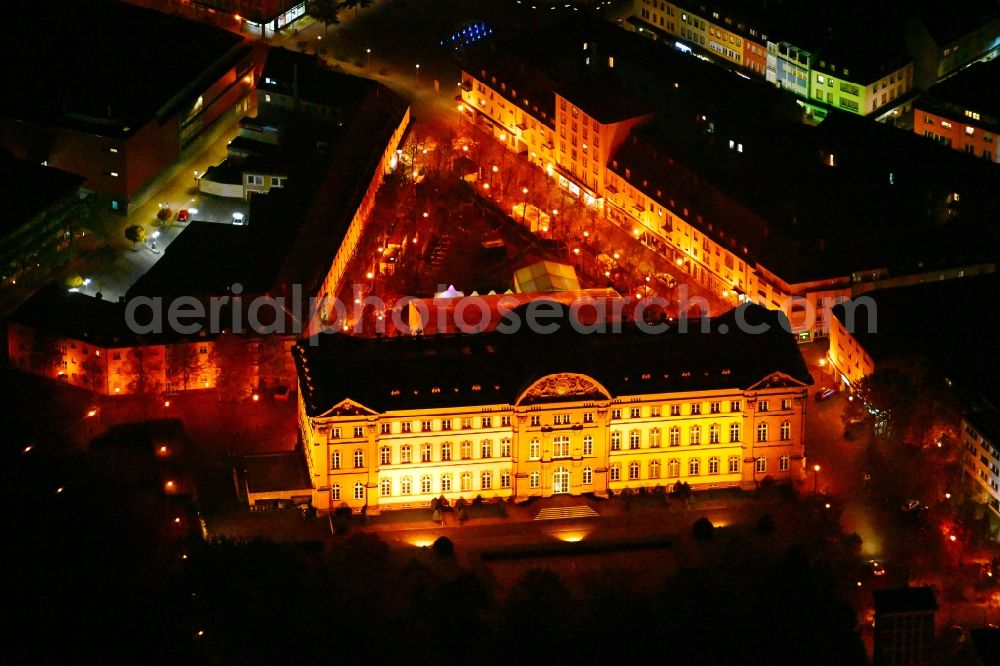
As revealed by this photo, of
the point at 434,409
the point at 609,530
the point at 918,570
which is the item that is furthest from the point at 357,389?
the point at 918,570

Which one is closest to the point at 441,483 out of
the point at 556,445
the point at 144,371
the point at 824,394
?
the point at 556,445

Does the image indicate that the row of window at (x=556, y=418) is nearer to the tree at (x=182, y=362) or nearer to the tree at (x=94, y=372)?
the tree at (x=182, y=362)

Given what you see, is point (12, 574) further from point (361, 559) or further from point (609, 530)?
point (609, 530)

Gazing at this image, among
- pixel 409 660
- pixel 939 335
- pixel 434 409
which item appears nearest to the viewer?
pixel 409 660

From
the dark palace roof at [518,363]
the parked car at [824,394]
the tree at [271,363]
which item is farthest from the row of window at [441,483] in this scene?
the parked car at [824,394]

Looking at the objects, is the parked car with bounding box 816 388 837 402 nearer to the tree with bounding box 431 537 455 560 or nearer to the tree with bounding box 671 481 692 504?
the tree with bounding box 671 481 692 504

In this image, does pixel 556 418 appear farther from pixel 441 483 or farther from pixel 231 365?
pixel 231 365
